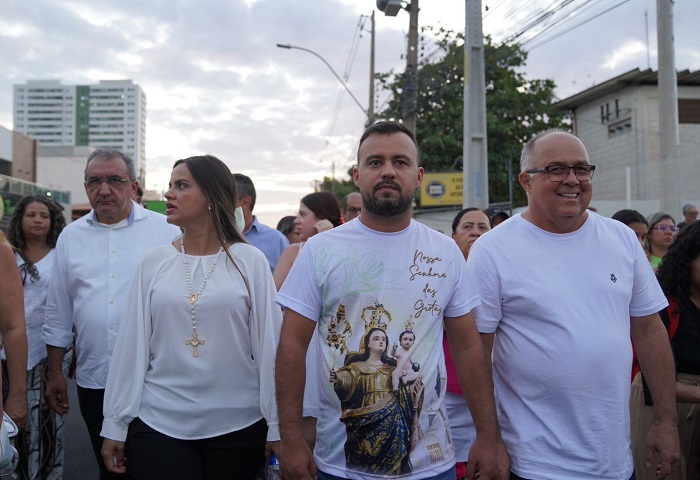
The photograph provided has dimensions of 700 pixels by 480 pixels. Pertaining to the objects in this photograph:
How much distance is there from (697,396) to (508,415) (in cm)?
124

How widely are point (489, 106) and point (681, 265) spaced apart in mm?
26298

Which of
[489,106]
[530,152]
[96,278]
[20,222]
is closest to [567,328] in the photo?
[530,152]

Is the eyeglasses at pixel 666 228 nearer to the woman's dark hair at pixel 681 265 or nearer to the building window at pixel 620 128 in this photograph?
the woman's dark hair at pixel 681 265

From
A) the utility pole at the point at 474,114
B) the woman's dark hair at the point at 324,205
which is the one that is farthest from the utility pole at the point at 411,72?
the woman's dark hair at the point at 324,205

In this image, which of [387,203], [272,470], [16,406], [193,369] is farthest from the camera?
[272,470]

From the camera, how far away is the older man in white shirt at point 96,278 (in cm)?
400

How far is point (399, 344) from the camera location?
105 inches

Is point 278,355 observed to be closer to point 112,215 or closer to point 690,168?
point 112,215

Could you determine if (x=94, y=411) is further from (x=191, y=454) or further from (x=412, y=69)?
(x=412, y=69)

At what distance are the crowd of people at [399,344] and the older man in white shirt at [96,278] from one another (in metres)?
0.41

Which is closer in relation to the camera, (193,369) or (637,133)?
(193,369)

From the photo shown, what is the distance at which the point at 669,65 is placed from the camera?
1062 cm

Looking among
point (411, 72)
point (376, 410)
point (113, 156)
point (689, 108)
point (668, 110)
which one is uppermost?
point (689, 108)

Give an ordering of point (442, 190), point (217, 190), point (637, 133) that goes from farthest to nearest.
Answer: point (442, 190) → point (637, 133) → point (217, 190)
